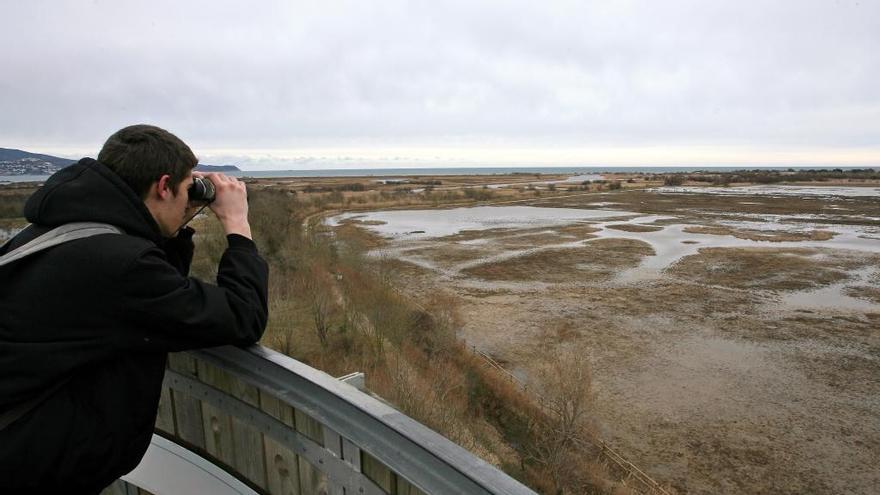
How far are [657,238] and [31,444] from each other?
45.1 meters

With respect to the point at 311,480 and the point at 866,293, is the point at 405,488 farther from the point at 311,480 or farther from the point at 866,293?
the point at 866,293

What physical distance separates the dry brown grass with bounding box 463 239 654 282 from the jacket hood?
28.3 meters

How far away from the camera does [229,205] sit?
2.37m

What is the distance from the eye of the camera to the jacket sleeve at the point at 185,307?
1.68 meters

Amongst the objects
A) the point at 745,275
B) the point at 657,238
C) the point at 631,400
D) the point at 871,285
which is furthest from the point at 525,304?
the point at 657,238

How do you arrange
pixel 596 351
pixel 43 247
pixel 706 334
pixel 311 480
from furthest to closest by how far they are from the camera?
1. pixel 706 334
2. pixel 596 351
3. pixel 311 480
4. pixel 43 247

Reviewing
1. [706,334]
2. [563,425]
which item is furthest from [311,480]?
[706,334]

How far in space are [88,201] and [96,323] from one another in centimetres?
40

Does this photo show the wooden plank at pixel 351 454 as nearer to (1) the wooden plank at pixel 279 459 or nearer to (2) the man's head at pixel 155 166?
(1) the wooden plank at pixel 279 459

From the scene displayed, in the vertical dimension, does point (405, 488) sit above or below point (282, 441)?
above

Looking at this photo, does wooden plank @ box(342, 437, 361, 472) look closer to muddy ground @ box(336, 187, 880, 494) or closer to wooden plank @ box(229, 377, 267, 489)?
wooden plank @ box(229, 377, 267, 489)

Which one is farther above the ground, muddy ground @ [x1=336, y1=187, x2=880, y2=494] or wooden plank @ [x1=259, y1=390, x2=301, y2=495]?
wooden plank @ [x1=259, y1=390, x2=301, y2=495]

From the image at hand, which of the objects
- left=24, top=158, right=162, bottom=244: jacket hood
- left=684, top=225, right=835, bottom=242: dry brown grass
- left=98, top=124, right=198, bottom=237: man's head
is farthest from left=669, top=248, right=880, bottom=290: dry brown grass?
left=24, top=158, right=162, bottom=244: jacket hood

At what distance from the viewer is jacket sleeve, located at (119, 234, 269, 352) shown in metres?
1.68
